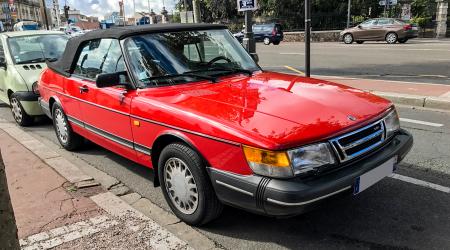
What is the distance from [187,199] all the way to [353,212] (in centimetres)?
149

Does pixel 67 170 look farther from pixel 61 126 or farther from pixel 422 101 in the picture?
pixel 422 101

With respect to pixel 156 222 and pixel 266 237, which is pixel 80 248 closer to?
pixel 156 222

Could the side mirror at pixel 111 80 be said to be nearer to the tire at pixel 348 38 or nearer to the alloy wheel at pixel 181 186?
the alloy wheel at pixel 181 186

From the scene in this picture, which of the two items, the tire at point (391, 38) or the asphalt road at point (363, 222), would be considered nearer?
the asphalt road at point (363, 222)

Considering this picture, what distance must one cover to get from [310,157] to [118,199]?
220 centimetres

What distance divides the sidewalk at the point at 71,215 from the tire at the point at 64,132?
0.49 metres

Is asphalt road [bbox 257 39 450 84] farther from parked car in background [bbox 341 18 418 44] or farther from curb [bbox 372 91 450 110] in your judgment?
parked car in background [bbox 341 18 418 44]

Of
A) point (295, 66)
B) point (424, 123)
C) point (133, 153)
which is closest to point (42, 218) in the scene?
point (133, 153)

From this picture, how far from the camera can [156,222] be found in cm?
382

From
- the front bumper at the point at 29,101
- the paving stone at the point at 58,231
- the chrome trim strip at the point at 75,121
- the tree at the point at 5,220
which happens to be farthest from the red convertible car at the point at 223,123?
the front bumper at the point at 29,101

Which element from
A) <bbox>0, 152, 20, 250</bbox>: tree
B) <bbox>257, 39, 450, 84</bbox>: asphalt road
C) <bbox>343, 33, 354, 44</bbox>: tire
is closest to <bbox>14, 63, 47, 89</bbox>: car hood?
<bbox>0, 152, 20, 250</bbox>: tree

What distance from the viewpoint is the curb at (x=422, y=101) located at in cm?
761

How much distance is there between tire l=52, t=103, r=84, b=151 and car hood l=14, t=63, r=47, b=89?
1667 mm

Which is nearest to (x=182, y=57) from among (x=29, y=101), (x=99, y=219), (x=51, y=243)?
(x=99, y=219)
